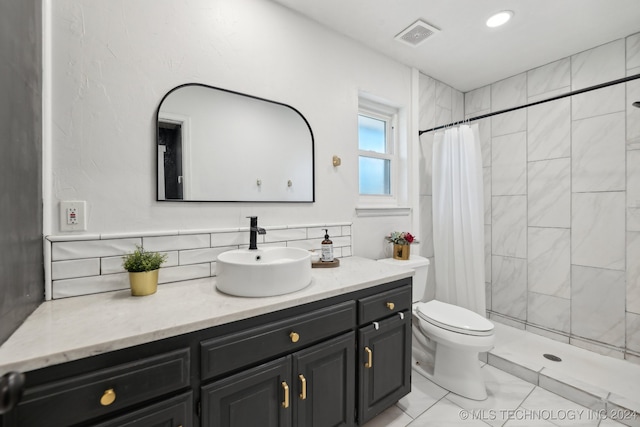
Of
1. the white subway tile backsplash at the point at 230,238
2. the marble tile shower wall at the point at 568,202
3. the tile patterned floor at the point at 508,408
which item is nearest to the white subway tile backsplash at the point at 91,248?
the white subway tile backsplash at the point at 230,238

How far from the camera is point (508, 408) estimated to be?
1639 mm

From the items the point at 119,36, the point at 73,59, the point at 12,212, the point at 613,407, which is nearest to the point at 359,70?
the point at 119,36

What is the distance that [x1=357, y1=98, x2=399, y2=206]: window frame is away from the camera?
2.26m

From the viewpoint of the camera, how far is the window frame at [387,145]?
2.26 m

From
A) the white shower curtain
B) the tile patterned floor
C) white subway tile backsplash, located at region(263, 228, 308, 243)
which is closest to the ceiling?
the white shower curtain

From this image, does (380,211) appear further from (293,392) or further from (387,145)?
(293,392)

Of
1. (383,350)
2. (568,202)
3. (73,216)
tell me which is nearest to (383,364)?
(383,350)

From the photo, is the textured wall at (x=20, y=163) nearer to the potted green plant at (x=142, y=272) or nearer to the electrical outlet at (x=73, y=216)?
the electrical outlet at (x=73, y=216)

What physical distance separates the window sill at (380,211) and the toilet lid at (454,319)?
2.41ft

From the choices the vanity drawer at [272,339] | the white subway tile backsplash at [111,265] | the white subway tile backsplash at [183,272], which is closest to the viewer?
the vanity drawer at [272,339]

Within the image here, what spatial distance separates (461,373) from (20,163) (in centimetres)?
237

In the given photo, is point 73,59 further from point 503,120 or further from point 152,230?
point 503,120

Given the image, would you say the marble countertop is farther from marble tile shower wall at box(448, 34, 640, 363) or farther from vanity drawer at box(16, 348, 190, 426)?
marble tile shower wall at box(448, 34, 640, 363)

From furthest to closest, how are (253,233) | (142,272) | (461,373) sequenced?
(461,373)
(253,233)
(142,272)
